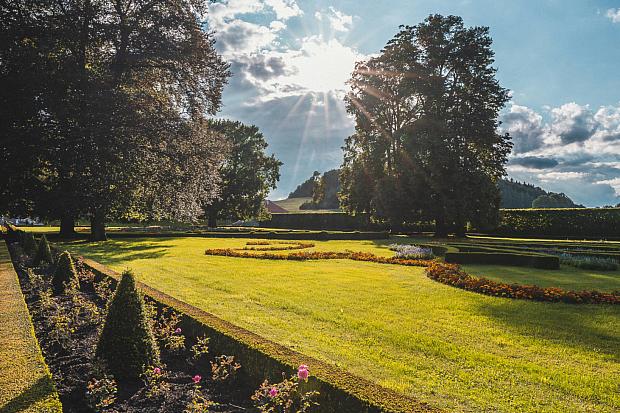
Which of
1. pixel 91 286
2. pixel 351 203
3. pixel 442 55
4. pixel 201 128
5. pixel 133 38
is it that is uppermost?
pixel 442 55

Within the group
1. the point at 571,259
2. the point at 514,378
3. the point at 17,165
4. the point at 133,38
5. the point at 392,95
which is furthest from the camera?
the point at 392,95

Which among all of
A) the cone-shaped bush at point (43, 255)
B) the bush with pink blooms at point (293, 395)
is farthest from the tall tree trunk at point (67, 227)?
the bush with pink blooms at point (293, 395)

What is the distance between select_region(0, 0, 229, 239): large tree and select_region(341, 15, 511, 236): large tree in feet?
55.1

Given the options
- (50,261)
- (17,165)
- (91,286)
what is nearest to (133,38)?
(17,165)

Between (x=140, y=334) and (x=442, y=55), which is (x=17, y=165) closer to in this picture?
(x=140, y=334)

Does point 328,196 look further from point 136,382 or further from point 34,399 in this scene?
point 34,399

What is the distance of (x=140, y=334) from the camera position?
5.18m

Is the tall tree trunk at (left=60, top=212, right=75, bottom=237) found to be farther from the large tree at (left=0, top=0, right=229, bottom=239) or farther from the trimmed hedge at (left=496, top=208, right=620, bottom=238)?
the trimmed hedge at (left=496, top=208, right=620, bottom=238)

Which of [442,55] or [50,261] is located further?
[442,55]

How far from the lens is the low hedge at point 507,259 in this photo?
15508 millimetres

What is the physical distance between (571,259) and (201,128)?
21.0 m

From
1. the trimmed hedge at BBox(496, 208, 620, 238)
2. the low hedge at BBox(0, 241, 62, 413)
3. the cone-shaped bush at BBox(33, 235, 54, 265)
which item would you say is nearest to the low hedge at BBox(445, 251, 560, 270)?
the low hedge at BBox(0, 241, 62, 413)

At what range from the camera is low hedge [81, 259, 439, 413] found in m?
3.35

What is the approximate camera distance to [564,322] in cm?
787
